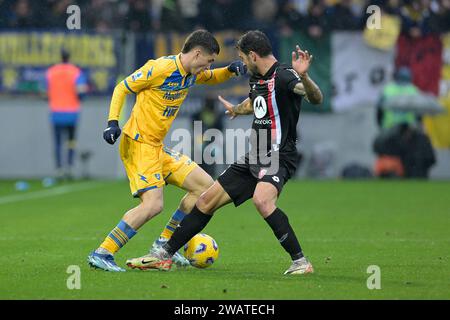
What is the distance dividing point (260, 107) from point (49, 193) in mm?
10255

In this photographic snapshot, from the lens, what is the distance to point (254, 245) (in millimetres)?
11328

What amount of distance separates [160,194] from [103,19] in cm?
1364

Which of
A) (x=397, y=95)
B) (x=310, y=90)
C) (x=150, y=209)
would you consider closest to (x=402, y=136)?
(x=397, y=95)

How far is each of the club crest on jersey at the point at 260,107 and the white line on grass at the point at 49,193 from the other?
861cm

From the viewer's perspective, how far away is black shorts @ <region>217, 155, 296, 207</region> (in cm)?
893

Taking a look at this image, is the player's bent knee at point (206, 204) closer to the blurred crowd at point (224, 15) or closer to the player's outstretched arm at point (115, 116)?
the player's outstretched arm at point (115, 116)

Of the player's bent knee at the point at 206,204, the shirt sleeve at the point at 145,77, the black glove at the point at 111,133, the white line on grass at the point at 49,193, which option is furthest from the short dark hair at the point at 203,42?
the white line on grass at the point at 49,193

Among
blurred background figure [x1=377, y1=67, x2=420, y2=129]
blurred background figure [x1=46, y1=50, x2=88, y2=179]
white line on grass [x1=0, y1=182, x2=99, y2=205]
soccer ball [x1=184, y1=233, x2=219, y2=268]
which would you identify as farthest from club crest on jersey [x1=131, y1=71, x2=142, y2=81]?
blurred background figure [x1=377, y1=67, x2=420, y2=129]

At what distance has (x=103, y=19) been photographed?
73.5 ft

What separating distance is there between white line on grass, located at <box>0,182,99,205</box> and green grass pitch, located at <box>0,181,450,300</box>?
18mm

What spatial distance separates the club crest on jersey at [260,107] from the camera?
8961 millimetres

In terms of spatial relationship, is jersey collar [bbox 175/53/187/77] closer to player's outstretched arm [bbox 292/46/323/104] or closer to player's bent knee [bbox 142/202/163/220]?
player's bent knee [bbox 142/202/163/220]
